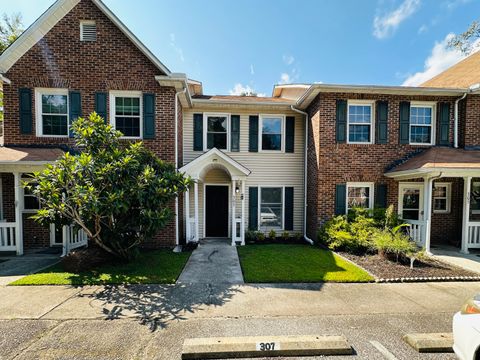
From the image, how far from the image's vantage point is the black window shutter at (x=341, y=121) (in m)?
8.49

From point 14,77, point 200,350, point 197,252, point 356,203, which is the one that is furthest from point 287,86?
point 200,350

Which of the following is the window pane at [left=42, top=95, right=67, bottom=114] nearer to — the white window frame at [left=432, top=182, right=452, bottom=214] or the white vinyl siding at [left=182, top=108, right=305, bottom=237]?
the white vinyl siding at [left=182, top=108, right=305, bottom=237]

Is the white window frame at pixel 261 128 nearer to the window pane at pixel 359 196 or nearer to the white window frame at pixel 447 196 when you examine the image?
the window pane at pixel 359 196

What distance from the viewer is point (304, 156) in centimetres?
998

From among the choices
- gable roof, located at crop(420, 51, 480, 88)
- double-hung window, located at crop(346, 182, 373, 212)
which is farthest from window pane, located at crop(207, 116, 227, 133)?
gable roof, located at crop(420, 51, 480, 88)

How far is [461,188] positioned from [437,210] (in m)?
1.22

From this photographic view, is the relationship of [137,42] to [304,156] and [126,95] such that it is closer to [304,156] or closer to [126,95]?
[126,95]

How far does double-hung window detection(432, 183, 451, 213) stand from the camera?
9117mm

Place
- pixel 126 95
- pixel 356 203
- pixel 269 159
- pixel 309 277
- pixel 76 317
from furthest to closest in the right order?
pixel 269 159 → pixel 356 203 → pixel 126 95 → pixel 309 277 → pixel 76 317

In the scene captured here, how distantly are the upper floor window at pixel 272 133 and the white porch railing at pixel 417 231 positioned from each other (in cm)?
576

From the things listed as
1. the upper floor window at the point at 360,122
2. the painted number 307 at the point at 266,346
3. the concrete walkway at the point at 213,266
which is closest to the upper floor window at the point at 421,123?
the upper floor window at the point at 360,122

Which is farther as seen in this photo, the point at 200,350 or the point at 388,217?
the point at 388,217

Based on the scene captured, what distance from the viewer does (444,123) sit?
8.82 m

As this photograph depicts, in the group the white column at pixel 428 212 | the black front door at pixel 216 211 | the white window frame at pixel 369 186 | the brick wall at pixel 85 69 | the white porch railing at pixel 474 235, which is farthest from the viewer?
the black front door at pixel 216 211
